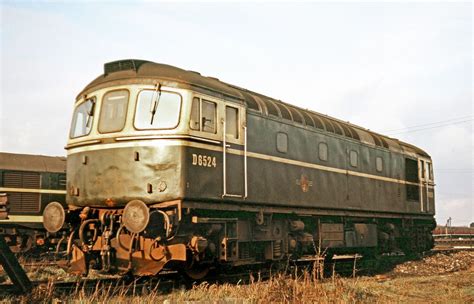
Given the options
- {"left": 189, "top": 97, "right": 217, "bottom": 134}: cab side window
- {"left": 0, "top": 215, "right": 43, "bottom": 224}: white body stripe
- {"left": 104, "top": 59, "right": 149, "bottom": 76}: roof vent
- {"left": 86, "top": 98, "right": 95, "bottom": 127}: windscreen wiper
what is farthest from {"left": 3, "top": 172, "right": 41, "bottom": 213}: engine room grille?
{"left": 189, "top": 97, "right": 217, "bottom": 134}: cab side window

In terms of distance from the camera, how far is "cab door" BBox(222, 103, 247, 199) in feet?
37.6

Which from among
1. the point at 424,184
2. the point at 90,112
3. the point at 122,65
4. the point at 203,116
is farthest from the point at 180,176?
the point at 424,184

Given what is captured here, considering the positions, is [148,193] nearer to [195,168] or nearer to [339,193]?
[195,168]

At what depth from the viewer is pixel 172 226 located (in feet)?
33.1

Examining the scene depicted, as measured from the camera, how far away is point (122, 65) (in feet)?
37.7

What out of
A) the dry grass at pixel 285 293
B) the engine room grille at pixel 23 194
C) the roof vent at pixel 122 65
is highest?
the roof vent at pixel 122 65

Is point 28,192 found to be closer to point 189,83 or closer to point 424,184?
point 189,83

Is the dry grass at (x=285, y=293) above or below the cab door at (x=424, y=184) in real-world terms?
below

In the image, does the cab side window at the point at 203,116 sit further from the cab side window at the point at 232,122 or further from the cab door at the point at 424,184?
the cab door at the point at 424,184

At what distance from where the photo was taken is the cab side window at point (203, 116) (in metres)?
10.8

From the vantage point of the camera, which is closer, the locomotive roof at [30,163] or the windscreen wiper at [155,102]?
the windscreen wiper at [155,102]

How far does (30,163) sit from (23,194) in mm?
1081

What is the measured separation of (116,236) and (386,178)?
11.4 m

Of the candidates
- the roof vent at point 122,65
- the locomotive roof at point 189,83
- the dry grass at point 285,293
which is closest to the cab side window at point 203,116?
the locomotive roof at point 189,83
